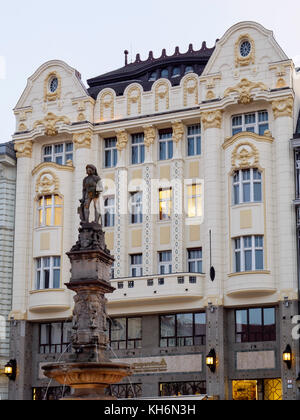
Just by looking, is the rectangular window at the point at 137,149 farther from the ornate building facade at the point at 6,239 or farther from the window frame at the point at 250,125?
the ornate building facade at the point at 6,239

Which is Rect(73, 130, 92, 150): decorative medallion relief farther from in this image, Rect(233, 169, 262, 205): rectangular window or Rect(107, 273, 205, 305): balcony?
Rect(233, 169, 262, 205): rectangular window

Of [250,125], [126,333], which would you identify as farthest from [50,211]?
[250,125]

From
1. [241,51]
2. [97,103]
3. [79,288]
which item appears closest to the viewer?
[79,288]

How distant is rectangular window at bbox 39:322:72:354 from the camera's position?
49.7 metres

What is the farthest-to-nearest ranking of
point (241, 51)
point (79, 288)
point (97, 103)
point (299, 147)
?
point (97, 103) < point (241, 51) < point (299, 147) < point (79, 288)

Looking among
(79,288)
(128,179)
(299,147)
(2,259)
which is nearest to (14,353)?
(2,259)

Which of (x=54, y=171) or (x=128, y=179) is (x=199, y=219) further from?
(x=54, y=171)

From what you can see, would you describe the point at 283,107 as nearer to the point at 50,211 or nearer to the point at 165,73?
the point at 165,73

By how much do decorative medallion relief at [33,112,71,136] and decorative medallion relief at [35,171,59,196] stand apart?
9.12ft

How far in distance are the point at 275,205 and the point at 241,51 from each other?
32.9 feet

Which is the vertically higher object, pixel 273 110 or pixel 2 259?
pixel 273 110

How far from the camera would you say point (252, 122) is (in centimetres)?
4769

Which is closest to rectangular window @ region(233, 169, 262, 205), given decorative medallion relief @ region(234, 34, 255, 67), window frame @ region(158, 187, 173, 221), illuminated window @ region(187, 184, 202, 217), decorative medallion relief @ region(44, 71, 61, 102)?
illuminated window @ region(187, 184, 202, 217)

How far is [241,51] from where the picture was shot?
4831 centimetres
